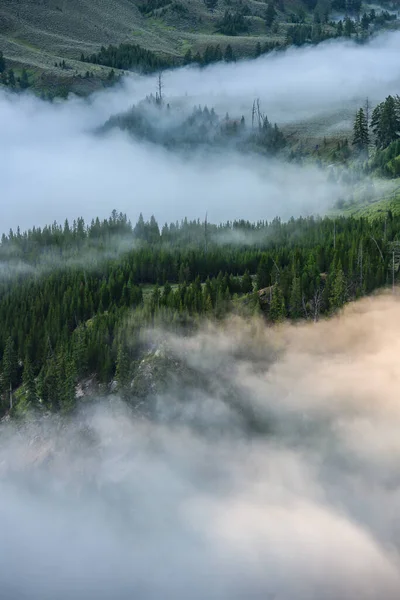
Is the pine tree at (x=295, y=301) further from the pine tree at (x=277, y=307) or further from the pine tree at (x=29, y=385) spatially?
the pine tree at (x=29, y=385)

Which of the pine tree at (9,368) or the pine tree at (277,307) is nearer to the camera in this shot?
the pine tree at (277,307)

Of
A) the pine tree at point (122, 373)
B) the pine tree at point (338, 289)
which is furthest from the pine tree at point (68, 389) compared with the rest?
the pine tree at point (338, 289)

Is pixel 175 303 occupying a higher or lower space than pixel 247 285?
lower

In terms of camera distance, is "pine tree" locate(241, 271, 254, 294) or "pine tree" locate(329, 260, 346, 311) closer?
"pine tree" locate(329, 260, 346, 311)

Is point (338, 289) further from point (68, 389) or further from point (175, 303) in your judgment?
point (68, 389)

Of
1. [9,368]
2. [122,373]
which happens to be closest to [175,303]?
[122,373]

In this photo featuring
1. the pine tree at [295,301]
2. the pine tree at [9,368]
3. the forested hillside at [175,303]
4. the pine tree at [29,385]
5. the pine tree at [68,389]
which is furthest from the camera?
the pine tree at [9,368]

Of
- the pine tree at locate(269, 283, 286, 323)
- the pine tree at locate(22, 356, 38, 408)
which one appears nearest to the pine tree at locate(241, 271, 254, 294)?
the pine tree at locate(269, 283, 286, 323)

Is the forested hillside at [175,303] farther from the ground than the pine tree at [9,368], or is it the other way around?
the forested hillside at [175,303]

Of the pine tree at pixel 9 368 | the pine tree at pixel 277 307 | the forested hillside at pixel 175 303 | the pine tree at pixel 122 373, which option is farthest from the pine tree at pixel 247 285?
the pine tree at pixel 9 368

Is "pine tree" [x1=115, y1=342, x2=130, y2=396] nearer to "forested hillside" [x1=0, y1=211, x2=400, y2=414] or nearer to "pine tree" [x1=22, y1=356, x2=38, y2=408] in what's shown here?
"forested hillside" [x1=0, y1=211, x2=400, y2=414]

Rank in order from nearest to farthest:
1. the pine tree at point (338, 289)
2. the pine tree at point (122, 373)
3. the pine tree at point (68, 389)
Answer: the pine tree at point (338, 289) < the pine tree at point (122, 373) < the pine tree at point (68, 389)
